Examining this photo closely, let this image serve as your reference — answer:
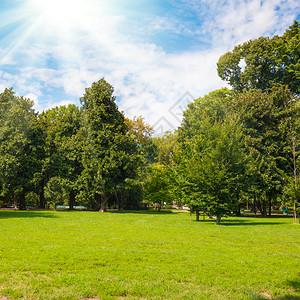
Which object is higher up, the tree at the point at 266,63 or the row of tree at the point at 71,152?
the tree at the point at 266,63

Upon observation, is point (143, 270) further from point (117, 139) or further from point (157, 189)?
point (157, 189)

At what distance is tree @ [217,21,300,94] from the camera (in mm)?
41406

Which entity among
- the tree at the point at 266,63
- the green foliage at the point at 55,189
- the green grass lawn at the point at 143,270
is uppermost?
the tree at the point at 266,63

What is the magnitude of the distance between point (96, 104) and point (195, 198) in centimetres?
2435

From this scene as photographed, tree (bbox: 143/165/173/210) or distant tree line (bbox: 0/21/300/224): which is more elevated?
distant tree line (bbox: 0/21/300/224)

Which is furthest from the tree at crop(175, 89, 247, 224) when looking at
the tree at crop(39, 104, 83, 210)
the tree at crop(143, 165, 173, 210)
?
the tree at crop(39, 104, 83, 210)

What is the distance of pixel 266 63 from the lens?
46.0 m

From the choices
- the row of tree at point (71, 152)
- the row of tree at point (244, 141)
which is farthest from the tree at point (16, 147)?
the row of tree at point (244, 141)

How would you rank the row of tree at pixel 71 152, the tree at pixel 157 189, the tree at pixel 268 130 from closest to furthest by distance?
1. the tree at pixel 268 130
2. the row of tree at pixel 71 152
3. the tree at pixel 157 189

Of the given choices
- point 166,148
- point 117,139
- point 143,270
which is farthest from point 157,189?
point 143,270

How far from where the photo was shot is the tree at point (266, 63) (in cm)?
4141

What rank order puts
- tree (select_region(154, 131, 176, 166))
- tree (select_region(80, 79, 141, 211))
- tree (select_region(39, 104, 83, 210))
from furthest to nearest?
tree (select_region(154, 131, 176, 166))
tree (select_region(39, 104, 83, 210))
tree (select_region(80, 79, 141, 211))

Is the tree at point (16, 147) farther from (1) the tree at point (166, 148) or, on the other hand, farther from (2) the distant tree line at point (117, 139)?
(1) the tree at point (166, 148)

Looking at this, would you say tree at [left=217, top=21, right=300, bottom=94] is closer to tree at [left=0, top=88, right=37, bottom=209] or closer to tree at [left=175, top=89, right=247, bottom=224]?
tree at [left=175, top=89, right=247, bottom=224]
